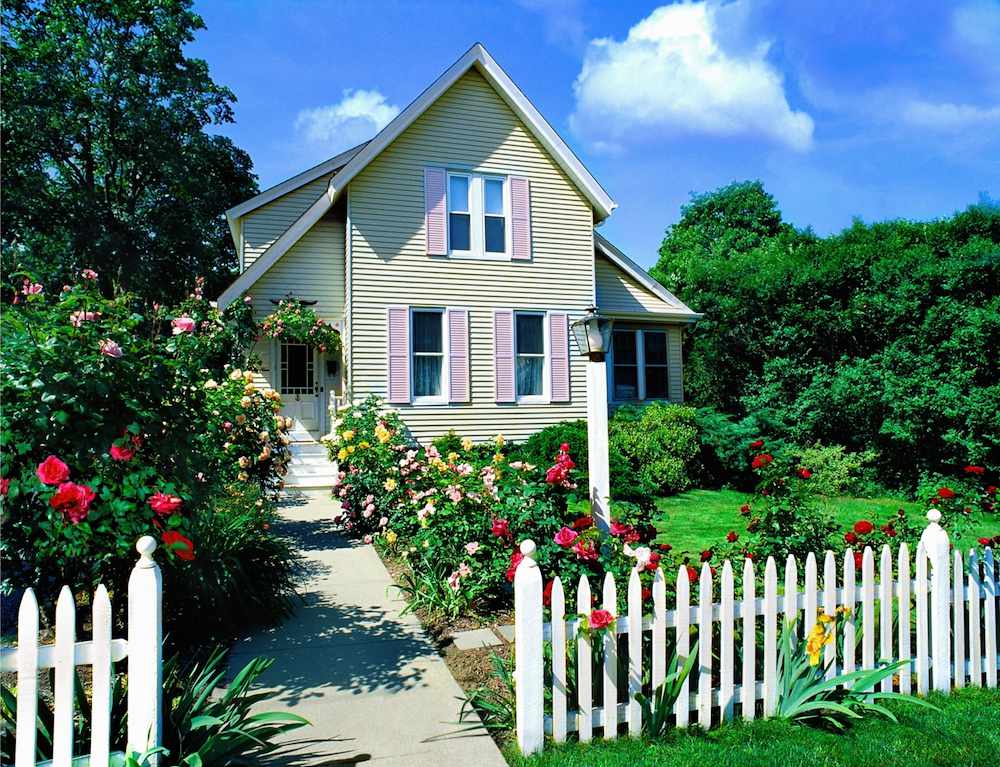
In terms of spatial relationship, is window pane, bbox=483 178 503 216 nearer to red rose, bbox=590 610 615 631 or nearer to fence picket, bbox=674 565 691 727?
fence picket, bbox=674 565 691 727

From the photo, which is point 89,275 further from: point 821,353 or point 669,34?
point 821,353

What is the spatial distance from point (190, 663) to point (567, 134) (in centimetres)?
1289

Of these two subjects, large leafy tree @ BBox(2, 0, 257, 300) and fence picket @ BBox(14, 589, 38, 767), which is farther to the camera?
large leafy tree @ BBox(2, 0, 257, 300)

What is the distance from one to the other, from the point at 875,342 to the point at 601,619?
12.0m

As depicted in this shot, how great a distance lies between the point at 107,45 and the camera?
21391 millimetres

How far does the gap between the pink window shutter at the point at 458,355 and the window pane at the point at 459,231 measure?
1366mm

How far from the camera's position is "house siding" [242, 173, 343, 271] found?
15.7 metres

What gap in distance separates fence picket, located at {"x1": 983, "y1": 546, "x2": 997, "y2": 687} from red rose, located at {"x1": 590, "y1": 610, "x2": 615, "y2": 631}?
2.66 m

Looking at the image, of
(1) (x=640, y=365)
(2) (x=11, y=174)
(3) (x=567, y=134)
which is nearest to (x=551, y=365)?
(1) (x=640, y=365)

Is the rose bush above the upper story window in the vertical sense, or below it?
below

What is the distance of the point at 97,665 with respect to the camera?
2.44 m

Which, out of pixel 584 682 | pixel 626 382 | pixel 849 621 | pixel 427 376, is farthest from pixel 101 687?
pixel 626 382

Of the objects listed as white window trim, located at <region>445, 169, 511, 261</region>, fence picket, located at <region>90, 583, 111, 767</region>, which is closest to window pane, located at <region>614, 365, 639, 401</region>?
white window trim, located at <region>445, 169, 511, 261</region>

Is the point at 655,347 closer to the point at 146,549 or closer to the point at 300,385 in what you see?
the point at 300,385
